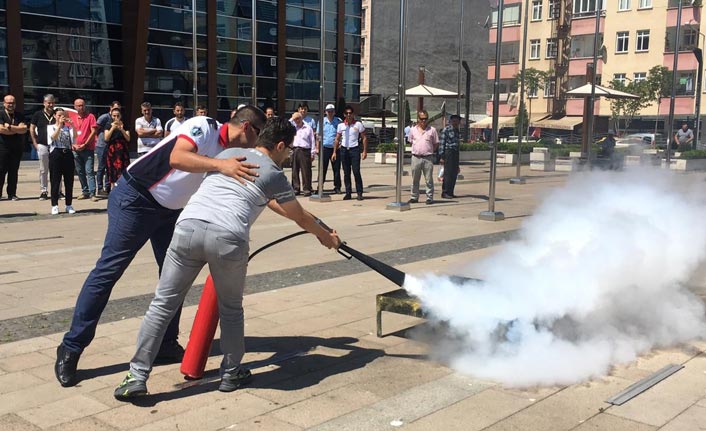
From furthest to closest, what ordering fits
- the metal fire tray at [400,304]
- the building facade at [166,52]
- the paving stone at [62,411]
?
the building facade at [166,52]
the metal fire tray at [400,304]
the paving stone at [62,411]

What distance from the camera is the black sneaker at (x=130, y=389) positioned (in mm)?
4199

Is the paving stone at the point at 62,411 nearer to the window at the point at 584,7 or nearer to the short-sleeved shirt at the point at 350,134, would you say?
the short-sleeved shirt at the point at 350,134

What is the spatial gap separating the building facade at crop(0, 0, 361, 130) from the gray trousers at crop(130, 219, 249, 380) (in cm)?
2332

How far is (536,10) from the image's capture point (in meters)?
61.2

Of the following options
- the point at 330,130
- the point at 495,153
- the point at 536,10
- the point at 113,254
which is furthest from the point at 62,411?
the point at 536,10

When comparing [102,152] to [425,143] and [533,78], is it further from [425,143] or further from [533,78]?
[533,78]

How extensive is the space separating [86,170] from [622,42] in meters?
51.0

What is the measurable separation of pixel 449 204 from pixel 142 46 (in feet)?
77.4

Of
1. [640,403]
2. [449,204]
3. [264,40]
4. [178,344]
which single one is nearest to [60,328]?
[178,344]

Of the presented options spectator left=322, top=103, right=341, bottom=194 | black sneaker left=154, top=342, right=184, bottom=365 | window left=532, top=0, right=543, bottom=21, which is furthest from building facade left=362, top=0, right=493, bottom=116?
black sneaker left=154, top=342, right=184, bottom=365

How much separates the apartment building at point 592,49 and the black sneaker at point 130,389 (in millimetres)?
48026

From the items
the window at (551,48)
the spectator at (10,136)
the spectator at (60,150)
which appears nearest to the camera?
the spectator at (60,150)

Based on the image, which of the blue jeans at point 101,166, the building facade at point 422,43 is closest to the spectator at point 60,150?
the blue jeans at point 101,166

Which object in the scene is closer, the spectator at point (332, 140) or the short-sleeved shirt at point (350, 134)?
the short-sleeved shirt at point (350, 134)
